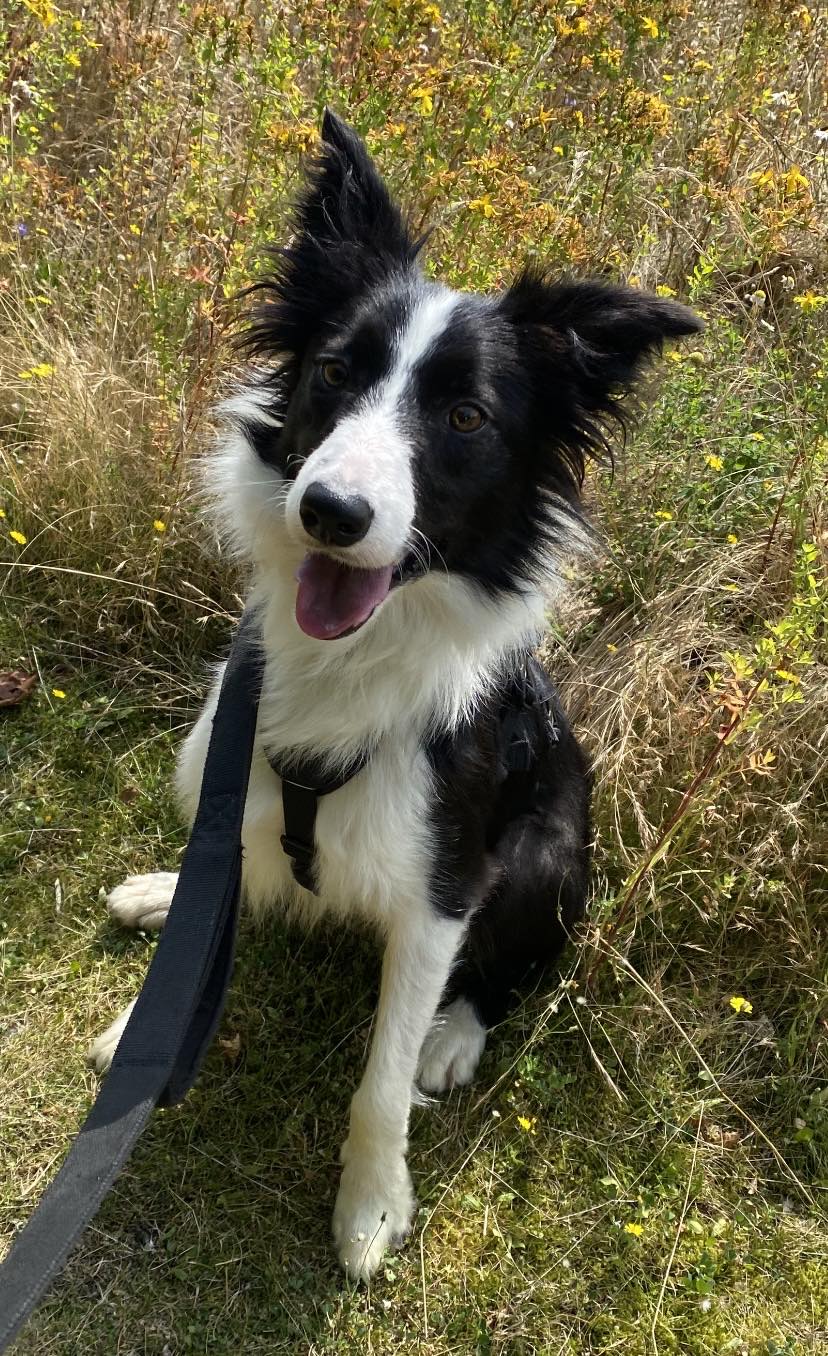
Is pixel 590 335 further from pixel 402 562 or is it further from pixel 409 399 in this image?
pixel 402 562

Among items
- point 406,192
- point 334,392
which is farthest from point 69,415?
point 334,392

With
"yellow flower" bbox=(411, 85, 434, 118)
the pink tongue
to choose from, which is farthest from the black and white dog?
"yellow flower" bbox=(411, 85, 434, 118)

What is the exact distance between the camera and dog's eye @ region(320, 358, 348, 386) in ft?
6.44

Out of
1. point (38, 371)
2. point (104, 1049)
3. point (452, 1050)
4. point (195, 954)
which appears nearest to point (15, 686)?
point (38, 371)

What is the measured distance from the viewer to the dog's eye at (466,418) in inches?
77.2

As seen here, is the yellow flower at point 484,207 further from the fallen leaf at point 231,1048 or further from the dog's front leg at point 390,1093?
the fallen leaf at point 231,1048

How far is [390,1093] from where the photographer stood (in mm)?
2191

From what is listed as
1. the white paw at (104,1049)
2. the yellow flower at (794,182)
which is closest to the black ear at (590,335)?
the yellow flower at (794,182)

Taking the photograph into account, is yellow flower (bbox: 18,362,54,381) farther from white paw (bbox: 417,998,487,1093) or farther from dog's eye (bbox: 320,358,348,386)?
white paw (bbox: 417,998,487,1093)

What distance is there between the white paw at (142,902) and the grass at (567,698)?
0.06 metres

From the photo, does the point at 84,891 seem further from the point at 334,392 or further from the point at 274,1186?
the point at 334,392

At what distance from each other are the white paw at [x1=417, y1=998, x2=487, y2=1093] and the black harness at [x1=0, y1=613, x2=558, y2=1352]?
63cm

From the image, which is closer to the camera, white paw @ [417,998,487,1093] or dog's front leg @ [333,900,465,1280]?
dog's front leg @ [333,900,465,1280]

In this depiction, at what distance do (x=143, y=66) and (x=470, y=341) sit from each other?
259cm
